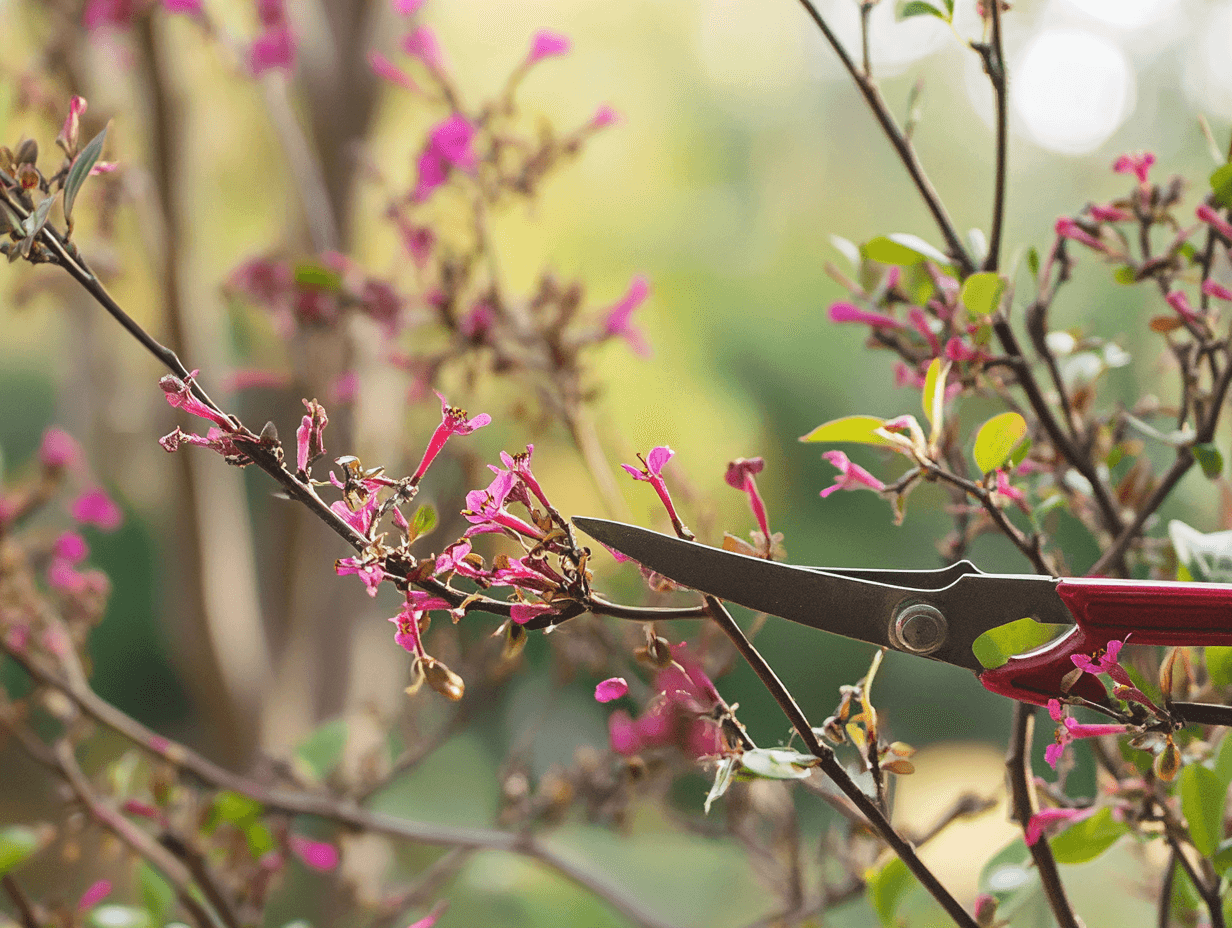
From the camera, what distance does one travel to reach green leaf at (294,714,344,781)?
0.47 meters

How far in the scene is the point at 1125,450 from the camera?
1.12 ft

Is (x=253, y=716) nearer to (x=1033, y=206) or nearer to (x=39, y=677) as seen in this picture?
(x=39, y=677)

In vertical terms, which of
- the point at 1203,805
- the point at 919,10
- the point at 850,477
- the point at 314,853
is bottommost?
the point at 314,853

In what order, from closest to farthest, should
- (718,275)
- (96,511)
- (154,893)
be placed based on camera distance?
(154,893)
(96,511)
(718,275)

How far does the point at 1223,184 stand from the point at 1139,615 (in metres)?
0.15

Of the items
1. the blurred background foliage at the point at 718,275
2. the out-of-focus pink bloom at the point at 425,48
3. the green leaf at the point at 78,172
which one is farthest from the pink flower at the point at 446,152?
the blurred background foliage at the point at 718,275

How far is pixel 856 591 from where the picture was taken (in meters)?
0.20

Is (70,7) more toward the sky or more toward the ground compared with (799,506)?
more toward the sky

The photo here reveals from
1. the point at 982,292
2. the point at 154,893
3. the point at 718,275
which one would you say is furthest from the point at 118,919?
the point at 718,275

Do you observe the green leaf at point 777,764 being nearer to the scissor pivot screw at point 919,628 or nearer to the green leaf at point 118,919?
the scissor pivot screw at point 919,628

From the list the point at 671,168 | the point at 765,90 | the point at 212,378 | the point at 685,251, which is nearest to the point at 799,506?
the point at 685,251

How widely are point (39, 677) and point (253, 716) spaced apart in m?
0.62

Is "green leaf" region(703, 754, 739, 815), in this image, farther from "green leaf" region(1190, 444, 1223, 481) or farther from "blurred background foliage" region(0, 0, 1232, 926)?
"blurred background foliage" region(0, 0, 1232, 926)

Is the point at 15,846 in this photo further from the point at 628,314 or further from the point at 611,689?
the point at 628,314
